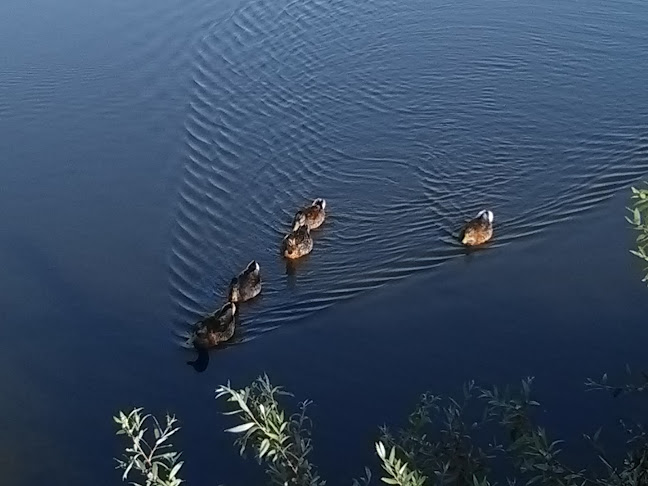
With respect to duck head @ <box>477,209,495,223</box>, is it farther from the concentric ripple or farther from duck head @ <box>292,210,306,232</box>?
duck head @ <box>292,210,306,232</box>

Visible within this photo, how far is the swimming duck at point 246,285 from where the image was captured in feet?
35.4

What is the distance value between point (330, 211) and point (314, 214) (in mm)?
578

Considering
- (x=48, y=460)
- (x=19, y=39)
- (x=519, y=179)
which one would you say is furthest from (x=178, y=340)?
(x=19, y=39)

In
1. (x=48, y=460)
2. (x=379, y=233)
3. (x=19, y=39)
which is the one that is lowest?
(x=48, y=460)

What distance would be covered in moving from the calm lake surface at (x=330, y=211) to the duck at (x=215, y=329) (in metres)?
0.17

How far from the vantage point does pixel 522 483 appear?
7469 millimetres

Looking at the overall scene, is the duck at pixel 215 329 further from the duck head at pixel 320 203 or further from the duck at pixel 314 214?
the duck head at pixel 320 203

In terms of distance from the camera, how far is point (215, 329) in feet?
34.0

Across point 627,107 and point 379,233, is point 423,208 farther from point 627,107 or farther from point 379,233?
point 627,107

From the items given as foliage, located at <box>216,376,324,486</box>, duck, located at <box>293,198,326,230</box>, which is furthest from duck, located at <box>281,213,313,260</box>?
foliage, located at <box>216,376,324,486</box>

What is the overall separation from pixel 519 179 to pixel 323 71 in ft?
14.3

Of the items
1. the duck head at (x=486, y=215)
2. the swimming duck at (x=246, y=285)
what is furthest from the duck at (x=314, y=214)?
the duck head at (x=486, y=215)

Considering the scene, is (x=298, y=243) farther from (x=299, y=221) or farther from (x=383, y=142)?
(x=383, y=142)

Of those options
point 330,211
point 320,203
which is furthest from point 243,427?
point 330,211
